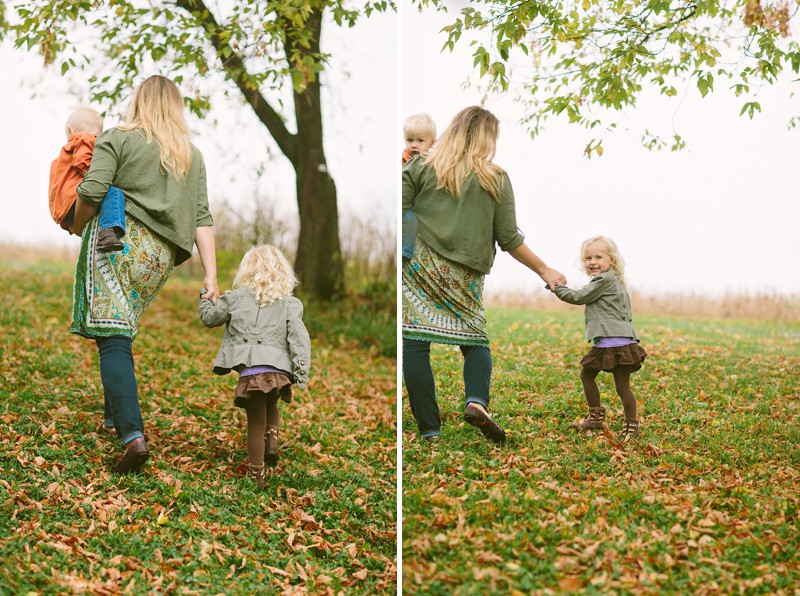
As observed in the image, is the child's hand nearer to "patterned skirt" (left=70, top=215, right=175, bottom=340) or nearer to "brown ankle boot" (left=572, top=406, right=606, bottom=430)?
"patterned skirt" (left=70, top=215, right=175, bottom=340)

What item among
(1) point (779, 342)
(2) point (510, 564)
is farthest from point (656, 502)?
(1) point (779, 342)

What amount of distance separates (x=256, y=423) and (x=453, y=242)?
1.36m

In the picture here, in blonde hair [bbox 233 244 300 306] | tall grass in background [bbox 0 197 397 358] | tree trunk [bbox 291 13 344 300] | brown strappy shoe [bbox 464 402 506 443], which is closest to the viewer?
brown strappy shoe [bbox 464 402 506 443]

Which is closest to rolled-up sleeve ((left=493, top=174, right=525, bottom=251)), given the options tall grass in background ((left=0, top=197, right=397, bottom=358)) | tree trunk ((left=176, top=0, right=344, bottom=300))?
tall grass in background ((left=0, top=197, right=397, bottom=358))

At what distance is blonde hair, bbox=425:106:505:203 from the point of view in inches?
149

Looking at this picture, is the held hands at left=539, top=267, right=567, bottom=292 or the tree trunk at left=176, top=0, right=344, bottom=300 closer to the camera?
the held hands at left=539, top=267, right=567, bottom=292

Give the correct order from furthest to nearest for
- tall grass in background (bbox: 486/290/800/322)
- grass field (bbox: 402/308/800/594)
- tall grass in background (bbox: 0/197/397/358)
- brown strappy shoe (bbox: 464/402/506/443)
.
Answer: tall grass in background (bbox: 0/197/397/358) → tall grass in background (bbox: 486/290/800/322) → brown strappy shoe (bbox: 464/402/506/443) → grass field (bbox: 402/308/800/594)

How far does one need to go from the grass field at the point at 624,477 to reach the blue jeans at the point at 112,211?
1.72 meters

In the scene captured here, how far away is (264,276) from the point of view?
13.1 feet

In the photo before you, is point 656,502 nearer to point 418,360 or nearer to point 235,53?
point 418,360

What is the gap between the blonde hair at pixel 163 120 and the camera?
3934mm

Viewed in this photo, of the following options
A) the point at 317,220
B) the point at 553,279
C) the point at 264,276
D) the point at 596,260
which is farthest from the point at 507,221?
the point at 317,220

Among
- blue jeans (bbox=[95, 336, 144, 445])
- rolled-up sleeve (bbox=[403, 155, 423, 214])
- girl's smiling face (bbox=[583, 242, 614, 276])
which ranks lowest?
blue jeans (bbox=[95, 336, 144, 445])

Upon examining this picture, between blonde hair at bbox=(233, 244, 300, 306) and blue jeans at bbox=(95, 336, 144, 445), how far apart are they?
68cm
